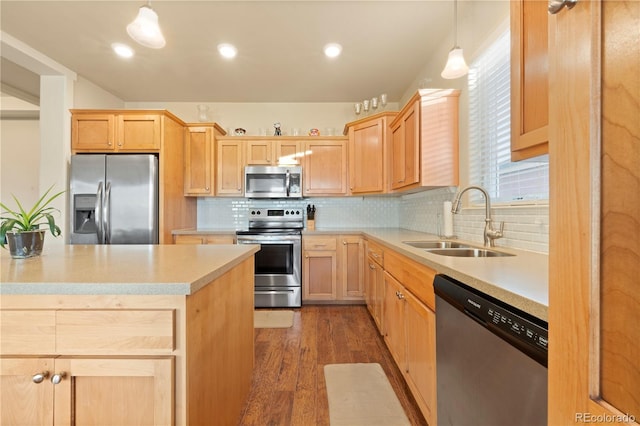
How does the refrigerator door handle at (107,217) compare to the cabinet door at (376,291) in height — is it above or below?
above

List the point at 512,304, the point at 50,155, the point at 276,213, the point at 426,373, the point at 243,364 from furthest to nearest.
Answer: the point at 276,213
the point at 50,155
the point at 243,364
the point at 426,373
the point at 512,304

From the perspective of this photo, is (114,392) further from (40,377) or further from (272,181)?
(272,181)

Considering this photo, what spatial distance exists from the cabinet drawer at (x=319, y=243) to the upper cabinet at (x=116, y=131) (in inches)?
77.7

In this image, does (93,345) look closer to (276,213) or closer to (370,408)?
(370,408)

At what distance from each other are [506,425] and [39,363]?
1.33 m

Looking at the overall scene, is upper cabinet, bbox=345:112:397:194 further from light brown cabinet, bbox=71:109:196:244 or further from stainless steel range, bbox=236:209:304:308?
light brown cabinet, bbox=71:109:196:244

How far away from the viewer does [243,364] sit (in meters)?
1.58

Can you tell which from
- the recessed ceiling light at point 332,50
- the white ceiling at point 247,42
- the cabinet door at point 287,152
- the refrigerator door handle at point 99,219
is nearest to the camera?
the white ceiling at point 247,42

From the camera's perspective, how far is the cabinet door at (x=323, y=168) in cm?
369

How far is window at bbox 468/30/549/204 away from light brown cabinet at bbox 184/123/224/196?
9.54 ft

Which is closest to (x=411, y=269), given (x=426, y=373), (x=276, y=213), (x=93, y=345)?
(x=426, y=373)

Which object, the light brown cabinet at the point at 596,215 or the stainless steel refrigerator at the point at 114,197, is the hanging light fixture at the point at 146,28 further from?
the light brown cabinet at the point at 596,215

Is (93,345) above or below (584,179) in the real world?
below

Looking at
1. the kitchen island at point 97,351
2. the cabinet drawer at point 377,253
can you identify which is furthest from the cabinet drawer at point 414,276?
the kitchen island at point 97,351
